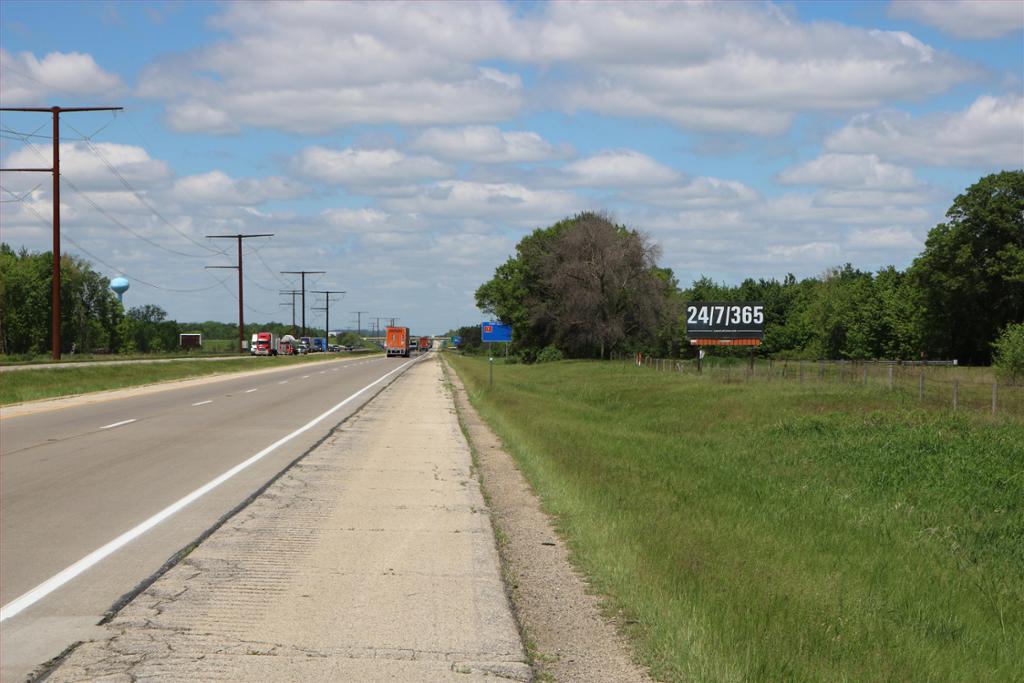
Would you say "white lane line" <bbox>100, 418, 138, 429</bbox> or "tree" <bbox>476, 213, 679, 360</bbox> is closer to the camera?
"white lane line" <bbox>100, 418, 138, 429</bbox>

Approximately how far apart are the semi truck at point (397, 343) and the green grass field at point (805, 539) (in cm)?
10103

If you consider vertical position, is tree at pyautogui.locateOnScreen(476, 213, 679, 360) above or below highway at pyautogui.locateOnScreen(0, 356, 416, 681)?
above

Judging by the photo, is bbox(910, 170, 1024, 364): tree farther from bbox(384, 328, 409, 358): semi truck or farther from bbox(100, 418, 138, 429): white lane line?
bbox(100, 418, 138, 429): white lane line

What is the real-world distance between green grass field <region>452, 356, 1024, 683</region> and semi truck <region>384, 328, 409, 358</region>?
101031 mm

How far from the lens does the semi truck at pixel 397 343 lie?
130 m

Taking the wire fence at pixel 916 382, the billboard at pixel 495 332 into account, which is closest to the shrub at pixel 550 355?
the wire fence at pixel 916 382

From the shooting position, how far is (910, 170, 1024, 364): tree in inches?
3460

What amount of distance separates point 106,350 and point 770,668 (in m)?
168

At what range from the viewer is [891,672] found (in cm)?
687

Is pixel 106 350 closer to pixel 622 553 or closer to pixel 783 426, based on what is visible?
pixel 783 426

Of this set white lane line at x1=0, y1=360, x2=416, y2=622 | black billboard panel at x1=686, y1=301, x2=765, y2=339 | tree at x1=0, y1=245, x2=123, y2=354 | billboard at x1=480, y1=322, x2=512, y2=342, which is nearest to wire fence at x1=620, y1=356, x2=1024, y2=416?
black billboard panel at x1=686, y1=301, x2=765, y2=339

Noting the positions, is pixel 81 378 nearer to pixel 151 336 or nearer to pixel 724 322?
pixel 724 322

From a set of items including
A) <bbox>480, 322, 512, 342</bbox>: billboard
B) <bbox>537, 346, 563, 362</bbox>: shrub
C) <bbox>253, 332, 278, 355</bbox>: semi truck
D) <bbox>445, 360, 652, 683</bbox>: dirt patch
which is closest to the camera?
<bbox>445, 360, 652, 683</bbox>: dirt patch

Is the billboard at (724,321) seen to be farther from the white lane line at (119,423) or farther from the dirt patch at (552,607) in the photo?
the dirt patch at (552,607)
